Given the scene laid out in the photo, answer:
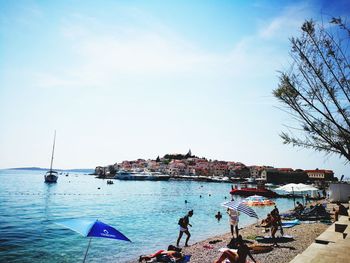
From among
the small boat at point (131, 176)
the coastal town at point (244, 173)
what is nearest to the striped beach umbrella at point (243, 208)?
the coastal town at point (244, 173)

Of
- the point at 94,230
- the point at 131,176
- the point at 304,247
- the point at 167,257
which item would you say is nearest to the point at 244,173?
the point at 131,176

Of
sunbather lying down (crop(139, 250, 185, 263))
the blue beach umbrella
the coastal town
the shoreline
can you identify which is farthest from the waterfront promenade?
the coastal town

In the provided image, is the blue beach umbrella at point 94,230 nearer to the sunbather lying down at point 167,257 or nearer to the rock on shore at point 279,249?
the sunbather lying down at point 167,257

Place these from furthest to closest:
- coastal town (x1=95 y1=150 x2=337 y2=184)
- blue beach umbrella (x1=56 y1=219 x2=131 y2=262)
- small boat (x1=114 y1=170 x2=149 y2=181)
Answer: small boat (x1=114 y1=170 x2=149 y2=181) < coastal town (x1=95 y1=150 x2=337 y2=184) < blue beach umbrella (x1=56 y1=219 x2=131 y2=262)

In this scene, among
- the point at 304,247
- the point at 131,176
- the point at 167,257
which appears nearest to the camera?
the point at 167,257

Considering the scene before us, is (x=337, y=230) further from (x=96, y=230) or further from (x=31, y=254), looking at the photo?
(x=31, y=254)

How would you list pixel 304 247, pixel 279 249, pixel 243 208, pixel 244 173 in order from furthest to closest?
pixel 244 173, pixel 243 208, pixel 304 247, pixel 279 249

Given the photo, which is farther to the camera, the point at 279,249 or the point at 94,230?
the point at 279,249

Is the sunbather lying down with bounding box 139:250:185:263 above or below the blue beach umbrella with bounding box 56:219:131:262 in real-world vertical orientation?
below

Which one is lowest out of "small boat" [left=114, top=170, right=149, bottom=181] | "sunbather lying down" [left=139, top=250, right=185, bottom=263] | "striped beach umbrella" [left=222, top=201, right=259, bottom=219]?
"small boat" [left=114, top=170, right=149, bottom=181]

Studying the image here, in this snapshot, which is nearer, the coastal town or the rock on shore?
the rock on shore

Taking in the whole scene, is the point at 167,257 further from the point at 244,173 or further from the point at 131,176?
the point at 244,173

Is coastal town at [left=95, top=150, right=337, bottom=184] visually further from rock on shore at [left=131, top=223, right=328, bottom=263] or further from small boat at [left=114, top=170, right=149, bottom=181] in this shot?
rock on shore at [left=131, top=223, right=328, bottom=263]

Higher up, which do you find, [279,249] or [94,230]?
[94,230]
